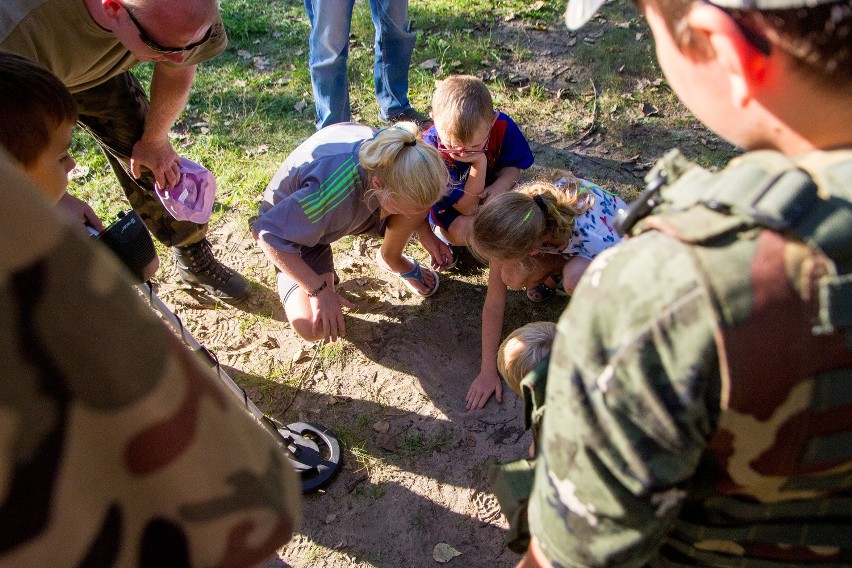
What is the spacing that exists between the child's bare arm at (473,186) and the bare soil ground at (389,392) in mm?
465

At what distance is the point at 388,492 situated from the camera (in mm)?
3176

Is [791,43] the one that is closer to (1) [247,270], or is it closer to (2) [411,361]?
(2) [411,361]

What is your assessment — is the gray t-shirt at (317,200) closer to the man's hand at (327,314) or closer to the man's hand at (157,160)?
the man's hand at (327,314)

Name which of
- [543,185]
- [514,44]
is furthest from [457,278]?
[514,44]

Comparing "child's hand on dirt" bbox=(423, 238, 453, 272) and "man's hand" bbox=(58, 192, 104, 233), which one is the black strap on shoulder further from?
"child's hand on dirt" bbox=(423, 238, 453, 272)

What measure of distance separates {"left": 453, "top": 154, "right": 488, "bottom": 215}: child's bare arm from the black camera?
206 cm

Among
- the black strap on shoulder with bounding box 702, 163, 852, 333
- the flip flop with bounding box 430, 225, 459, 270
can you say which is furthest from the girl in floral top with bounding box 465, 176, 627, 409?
the black strap on shoulder with bounding box 702, 163, 852, 333

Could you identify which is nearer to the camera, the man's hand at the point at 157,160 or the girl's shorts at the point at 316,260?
the man's hand at the point at 157,160

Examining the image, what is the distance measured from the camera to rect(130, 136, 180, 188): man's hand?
3471 mm

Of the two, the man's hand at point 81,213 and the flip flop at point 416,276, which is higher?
the man's hand at point 81,213

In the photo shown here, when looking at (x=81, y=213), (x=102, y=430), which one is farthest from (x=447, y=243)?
(x=102, y=430)

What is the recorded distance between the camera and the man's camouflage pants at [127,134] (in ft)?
10.9

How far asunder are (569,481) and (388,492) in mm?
2214

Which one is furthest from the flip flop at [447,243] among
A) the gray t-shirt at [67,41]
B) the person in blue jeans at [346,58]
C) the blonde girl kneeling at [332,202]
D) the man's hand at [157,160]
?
the gray t-shirt at [67,41]
